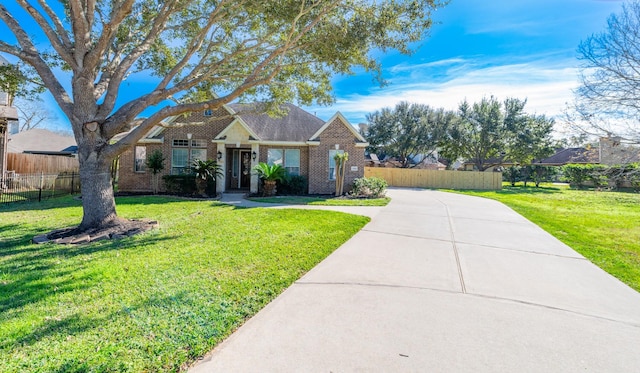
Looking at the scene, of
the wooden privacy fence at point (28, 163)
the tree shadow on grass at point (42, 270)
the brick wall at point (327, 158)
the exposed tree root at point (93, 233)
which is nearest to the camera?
the tree shadow on grass at point (42, 270)

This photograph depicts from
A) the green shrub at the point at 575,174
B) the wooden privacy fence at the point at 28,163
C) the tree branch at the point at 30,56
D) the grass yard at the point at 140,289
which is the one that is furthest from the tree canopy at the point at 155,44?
the green shrub at the point at 575,174

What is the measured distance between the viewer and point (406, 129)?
3275 cm

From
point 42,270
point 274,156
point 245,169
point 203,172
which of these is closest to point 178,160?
point 203,172

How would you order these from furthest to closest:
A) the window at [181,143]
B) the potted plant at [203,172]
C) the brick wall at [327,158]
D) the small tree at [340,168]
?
1. the brick wall at [327,158]
2. the window at [181,143]
3. the small tree at [340,168]
4. the potted plant at [203,172]

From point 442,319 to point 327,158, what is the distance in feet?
46.6

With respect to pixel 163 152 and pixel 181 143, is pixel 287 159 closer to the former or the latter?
pixel 181 143

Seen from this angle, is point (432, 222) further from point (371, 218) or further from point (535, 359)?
point (535, 359)

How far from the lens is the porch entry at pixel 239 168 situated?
18531mm

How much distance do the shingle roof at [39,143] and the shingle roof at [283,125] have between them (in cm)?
2039

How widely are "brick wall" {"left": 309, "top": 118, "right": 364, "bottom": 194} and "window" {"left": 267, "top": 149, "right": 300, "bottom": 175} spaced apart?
2.73 feet

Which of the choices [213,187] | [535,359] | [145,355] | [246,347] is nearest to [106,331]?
[145,355]

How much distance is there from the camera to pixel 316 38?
26.1 feet

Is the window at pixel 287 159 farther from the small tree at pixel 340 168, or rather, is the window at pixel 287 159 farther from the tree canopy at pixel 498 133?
the tree canopy at pixel 498 133

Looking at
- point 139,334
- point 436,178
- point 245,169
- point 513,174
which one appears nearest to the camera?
point 139,334
